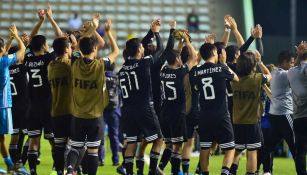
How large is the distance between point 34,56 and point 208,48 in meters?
2.97

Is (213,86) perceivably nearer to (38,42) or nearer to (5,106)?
(38,42)

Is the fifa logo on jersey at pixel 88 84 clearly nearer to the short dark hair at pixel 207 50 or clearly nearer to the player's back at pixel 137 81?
the player's back at pixel 137 81

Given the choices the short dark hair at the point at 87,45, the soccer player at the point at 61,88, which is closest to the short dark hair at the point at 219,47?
the short dark hair at the point at 87,45

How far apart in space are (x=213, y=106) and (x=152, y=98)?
1.74 meters

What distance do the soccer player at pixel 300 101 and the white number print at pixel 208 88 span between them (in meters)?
1.59

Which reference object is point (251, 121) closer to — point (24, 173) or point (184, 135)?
point (184, 135)

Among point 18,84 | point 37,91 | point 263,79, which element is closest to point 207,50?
point 263,79

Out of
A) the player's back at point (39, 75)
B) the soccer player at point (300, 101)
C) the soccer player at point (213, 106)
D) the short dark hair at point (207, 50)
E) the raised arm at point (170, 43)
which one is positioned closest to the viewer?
the soccer player at point (213, 106)

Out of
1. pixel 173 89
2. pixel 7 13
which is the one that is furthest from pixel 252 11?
pixel 173 89

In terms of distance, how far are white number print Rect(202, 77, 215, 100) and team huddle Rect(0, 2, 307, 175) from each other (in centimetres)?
2

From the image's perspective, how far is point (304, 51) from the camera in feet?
46.6

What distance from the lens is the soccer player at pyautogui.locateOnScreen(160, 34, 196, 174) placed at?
1496 cm

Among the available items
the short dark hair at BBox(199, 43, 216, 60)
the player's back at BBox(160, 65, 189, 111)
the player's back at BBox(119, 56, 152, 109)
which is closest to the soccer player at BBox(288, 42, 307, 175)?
the short dark hair at BBox(199, 43, 216, 60)

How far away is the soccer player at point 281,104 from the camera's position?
15195 millimetres
